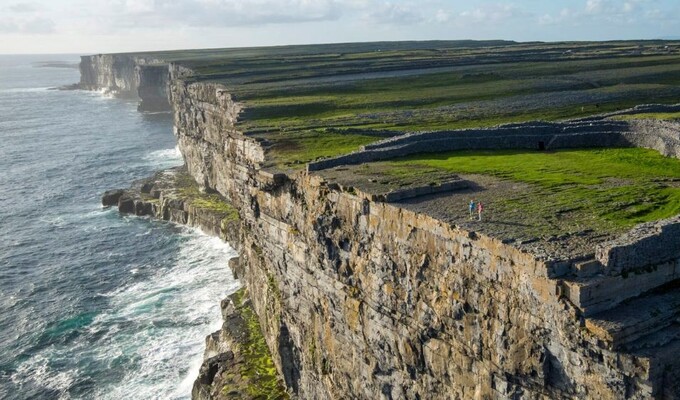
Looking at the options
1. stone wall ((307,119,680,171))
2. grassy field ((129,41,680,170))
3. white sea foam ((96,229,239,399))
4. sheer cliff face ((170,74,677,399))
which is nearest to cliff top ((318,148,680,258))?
stone wall ((307,119,680,171))

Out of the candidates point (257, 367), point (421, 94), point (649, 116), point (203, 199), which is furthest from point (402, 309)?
point (203, 199)

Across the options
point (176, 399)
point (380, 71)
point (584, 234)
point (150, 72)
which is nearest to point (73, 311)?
point (176, 399)

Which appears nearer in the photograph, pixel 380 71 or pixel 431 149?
pixel 431 149

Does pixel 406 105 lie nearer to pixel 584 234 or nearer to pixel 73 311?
pixel 73 311

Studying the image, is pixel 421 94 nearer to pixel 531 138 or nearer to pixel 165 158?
pixel 531 138

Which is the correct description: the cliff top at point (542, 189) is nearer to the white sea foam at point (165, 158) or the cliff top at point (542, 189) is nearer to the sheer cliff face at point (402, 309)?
the sheer cliff face at point (402, 309)

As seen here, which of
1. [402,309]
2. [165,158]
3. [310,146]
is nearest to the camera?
[402,309]

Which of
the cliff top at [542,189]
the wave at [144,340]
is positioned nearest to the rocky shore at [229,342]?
the wave at [144,340]
